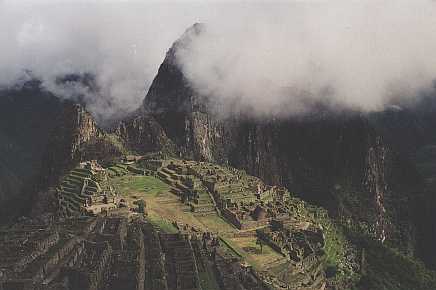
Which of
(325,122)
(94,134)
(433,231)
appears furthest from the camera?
(325,122)

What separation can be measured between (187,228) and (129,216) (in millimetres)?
6198

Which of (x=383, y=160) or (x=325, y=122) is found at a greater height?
(x=325, y=122)

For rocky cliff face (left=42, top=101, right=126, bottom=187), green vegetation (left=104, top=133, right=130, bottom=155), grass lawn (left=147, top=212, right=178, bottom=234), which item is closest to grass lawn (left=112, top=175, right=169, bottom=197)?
grass lawn (left=147, top=212, right=178, bottom=234)

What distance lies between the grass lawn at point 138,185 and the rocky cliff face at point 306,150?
178 ft

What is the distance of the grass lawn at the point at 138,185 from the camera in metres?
69.1

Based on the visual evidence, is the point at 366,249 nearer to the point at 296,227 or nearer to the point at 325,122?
the point at 296,227

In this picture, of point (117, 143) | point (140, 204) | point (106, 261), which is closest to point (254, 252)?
point (140, 204)

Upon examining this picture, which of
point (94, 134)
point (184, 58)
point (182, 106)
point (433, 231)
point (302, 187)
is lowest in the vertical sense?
point (433, 231)

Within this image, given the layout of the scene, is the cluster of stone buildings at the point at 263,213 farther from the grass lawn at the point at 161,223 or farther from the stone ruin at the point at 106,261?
the stone ruin at the point at 106,261

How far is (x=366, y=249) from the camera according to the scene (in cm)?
7319

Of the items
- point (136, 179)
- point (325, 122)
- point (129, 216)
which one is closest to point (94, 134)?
point (136, 179)

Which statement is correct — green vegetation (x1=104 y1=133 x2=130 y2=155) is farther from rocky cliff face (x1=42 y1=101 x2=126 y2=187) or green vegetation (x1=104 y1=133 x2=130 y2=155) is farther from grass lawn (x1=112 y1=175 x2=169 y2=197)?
grass lawn (x1=112 y1=175 x2=169 y2=197)

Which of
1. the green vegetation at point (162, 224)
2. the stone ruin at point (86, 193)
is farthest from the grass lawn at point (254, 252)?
the stone ruin at point (86, 193)

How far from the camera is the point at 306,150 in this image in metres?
169
